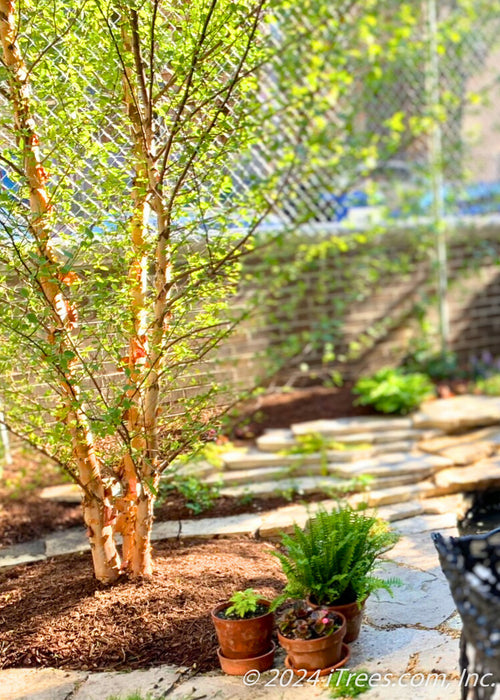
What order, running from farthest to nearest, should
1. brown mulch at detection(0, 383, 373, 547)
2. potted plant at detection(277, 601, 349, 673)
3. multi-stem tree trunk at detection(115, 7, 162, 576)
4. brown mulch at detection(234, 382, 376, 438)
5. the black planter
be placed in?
1. brown mulch at detection(234, 382, 376, 438)
2. brown mulch at detection(0, 383, 373, 547)
3. multi-stem tree trunk at detection(115, 7, 162, 576)
4. potted plant at detection(277, 601, 349, 673)
5. the black planter

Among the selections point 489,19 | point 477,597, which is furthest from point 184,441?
point 489,19

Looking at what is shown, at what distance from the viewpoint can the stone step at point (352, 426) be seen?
6102 millimetres

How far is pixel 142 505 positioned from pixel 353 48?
16.8 ft

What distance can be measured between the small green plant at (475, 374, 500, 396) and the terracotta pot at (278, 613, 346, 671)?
4.42 metres

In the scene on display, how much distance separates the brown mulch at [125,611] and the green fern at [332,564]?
13.9 inches

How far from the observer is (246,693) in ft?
9.82

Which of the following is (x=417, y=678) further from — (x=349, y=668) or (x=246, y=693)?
(x=246, y=693)

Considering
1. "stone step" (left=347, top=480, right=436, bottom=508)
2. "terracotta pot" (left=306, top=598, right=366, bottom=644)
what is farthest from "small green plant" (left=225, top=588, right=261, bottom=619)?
"stone step" (left=347, top=480, right=436, bottom=508)

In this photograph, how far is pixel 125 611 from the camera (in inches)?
139

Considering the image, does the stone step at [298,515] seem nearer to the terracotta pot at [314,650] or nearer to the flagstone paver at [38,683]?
the terracotta pot at [314,650]

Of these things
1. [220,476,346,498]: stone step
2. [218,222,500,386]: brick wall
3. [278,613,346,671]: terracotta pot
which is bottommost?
[278,613,346,671]: terracotta pot

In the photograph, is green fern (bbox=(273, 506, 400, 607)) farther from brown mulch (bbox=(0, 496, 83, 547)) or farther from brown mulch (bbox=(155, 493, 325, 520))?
brown mulch (bbox=(0, 496, 83, 547))

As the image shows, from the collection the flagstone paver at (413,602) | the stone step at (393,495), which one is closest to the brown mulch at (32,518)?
the stone step at (393,495)

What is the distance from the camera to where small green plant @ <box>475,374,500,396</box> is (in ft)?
23.1
